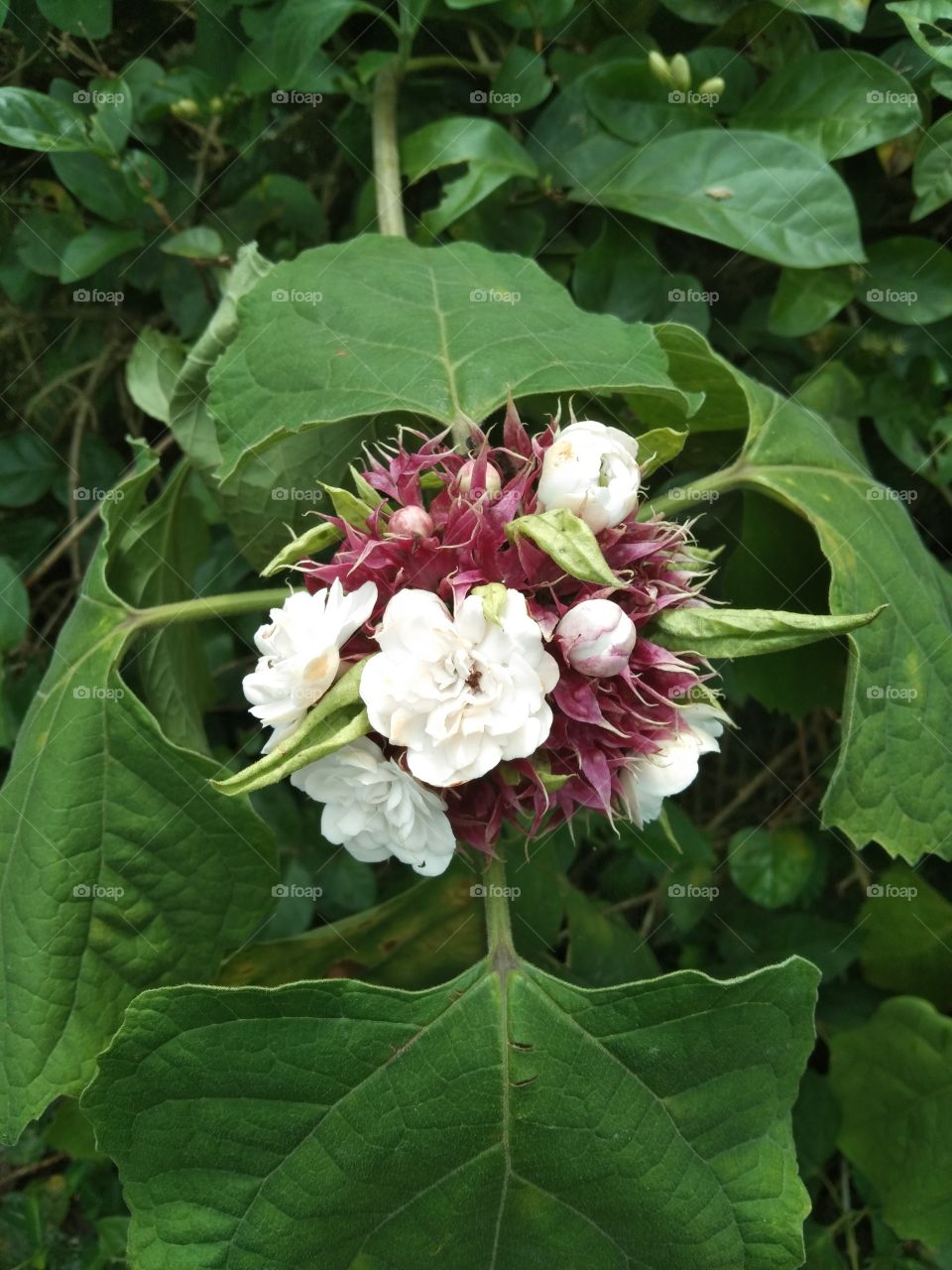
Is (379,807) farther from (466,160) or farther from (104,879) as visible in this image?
(466,160)

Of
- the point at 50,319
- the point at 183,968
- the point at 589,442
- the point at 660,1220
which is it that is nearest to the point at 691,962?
the point at 660,1220

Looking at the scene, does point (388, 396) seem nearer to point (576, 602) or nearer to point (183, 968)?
point (576, 602)
